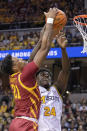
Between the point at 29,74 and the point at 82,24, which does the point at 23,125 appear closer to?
the point at 29,74

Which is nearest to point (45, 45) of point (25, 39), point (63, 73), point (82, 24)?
point (63, 73)

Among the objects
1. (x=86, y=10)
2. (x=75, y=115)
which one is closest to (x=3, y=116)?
(x=75, y=115)

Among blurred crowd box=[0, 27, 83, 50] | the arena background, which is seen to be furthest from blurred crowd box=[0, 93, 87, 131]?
blurred crowd box=[0, 27, 83, 50]

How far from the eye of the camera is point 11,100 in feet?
42.5

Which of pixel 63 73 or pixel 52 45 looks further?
pixel 52 45

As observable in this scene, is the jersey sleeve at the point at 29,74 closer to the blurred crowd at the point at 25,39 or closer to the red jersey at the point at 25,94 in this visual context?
the red jersey at the point at 25,94

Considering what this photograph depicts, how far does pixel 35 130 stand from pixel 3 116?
29.4 ft

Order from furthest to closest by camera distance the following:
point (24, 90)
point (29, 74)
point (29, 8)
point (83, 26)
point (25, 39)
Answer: point (29, 8), point (25, 39), point (83, 26), point (24, 90), point (29, 74)

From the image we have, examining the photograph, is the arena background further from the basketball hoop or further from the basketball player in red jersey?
the basketball player in red jersey

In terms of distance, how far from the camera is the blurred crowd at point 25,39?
44.1ft

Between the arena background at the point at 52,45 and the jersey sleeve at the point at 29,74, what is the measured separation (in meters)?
8.03

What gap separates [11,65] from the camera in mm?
3326

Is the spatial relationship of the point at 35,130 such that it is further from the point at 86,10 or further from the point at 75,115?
the point at 86,10

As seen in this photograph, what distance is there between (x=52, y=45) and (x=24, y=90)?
33.8ft
